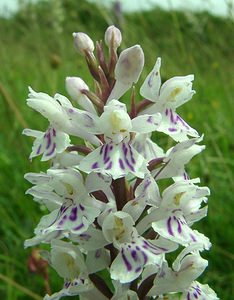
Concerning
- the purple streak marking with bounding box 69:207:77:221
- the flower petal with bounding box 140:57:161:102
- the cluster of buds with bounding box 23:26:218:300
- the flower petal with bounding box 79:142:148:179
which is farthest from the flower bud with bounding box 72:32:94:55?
the purple streak marking with bounding box 69:207:77:221

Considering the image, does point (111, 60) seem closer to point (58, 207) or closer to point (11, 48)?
point (58, 207)

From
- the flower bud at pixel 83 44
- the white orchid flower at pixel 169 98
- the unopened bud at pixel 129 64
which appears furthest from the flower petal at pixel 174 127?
the flower bud at pixel 83 44

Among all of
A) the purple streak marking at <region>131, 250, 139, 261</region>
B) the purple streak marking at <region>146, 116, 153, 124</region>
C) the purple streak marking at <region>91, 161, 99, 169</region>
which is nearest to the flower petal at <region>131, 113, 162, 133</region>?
the purple streak marking at <region>146, 116, 153, 124</region>

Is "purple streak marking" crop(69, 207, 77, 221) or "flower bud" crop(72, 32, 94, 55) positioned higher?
"flower bud" crop(72, 32, 94, 55)

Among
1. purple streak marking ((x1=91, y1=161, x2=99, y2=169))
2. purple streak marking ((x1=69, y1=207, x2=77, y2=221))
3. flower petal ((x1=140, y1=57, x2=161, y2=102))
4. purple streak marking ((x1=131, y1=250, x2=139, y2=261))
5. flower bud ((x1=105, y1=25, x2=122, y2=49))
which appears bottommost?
purple streak marking ((x1=131, y1=250, x2=139, y2=261))

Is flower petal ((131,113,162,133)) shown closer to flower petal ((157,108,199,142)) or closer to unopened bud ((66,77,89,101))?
flower petal ((157,108,199,142))

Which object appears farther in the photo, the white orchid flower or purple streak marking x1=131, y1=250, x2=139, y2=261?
the white orchid flower

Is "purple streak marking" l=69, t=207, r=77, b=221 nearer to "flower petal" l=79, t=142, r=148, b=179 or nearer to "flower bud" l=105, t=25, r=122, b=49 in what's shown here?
"flower petal" l=79, t=142, r=148, b=179

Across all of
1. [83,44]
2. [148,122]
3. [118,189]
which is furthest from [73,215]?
[83,44]
